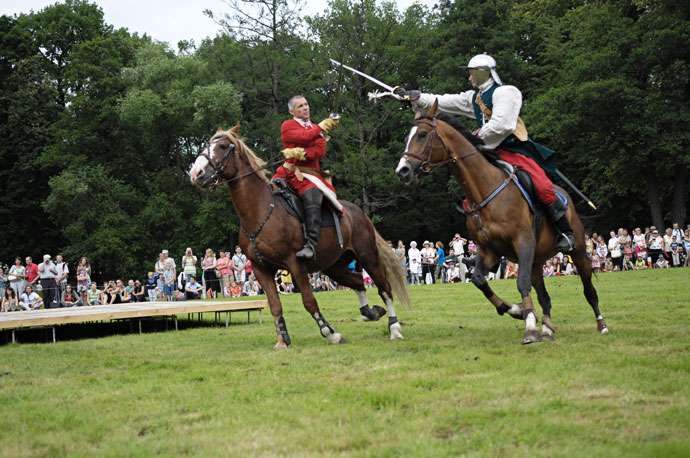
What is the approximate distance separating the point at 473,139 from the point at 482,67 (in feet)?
3.37

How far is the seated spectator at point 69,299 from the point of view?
26.4 meters

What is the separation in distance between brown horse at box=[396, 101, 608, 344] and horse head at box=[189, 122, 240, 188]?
2.70 m

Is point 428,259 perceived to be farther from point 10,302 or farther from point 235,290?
point 10,302

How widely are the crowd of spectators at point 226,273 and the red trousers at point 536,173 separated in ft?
55.6

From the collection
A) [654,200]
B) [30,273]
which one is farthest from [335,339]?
[654,200]

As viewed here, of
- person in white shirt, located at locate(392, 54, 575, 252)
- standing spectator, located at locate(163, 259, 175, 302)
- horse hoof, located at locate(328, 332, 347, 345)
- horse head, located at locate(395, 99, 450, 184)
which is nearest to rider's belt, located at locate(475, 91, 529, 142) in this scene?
person in white shirt, located at locate(392, 54, 575, 252)

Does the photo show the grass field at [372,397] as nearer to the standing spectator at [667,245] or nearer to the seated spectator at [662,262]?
the seated spectator at [662,262]

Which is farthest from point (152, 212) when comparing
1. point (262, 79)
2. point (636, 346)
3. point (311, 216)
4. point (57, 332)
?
point (636, 346)

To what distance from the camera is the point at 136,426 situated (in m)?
5.19

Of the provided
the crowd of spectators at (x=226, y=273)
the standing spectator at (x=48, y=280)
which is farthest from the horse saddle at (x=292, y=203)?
the standing spectator at (x=48, y=280)

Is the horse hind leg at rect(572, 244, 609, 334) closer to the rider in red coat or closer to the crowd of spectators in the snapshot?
the rider in red coat

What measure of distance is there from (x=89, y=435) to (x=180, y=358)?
13.8 feet

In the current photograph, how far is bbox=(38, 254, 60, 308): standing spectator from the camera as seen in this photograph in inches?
1013

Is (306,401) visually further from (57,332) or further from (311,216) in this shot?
(57,332)
